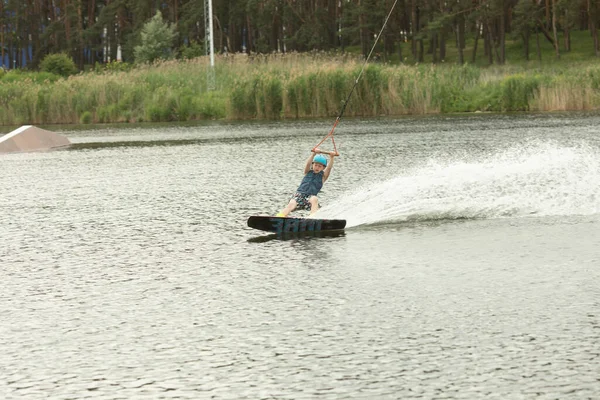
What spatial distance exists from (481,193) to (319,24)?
6664 centimetres

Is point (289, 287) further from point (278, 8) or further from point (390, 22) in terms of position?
point (278, 8)

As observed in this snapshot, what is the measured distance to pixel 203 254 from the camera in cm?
968

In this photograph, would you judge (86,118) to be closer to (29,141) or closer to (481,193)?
(29,141)

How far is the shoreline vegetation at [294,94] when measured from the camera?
1414 inches

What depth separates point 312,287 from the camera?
7.91m

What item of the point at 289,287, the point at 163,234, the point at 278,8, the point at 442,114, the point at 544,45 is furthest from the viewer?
the point at 278,8

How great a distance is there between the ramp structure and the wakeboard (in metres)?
17.4

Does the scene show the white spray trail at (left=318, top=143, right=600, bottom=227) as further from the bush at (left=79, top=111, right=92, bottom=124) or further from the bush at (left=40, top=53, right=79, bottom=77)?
the bush at (left=40, top=53, right=79, bottom=77)

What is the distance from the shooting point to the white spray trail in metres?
11.9

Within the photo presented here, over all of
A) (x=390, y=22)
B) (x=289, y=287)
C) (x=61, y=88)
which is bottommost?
(x=289, y=287)

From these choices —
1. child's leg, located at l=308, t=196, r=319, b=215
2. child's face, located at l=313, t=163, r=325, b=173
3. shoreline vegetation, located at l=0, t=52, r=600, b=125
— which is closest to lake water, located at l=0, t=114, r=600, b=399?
child's leg, located at l=308, t=196, r=319, b=215

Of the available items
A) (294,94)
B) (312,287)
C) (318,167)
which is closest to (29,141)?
(294,94)

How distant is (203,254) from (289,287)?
1936mm

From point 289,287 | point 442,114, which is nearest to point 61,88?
point 442,114
